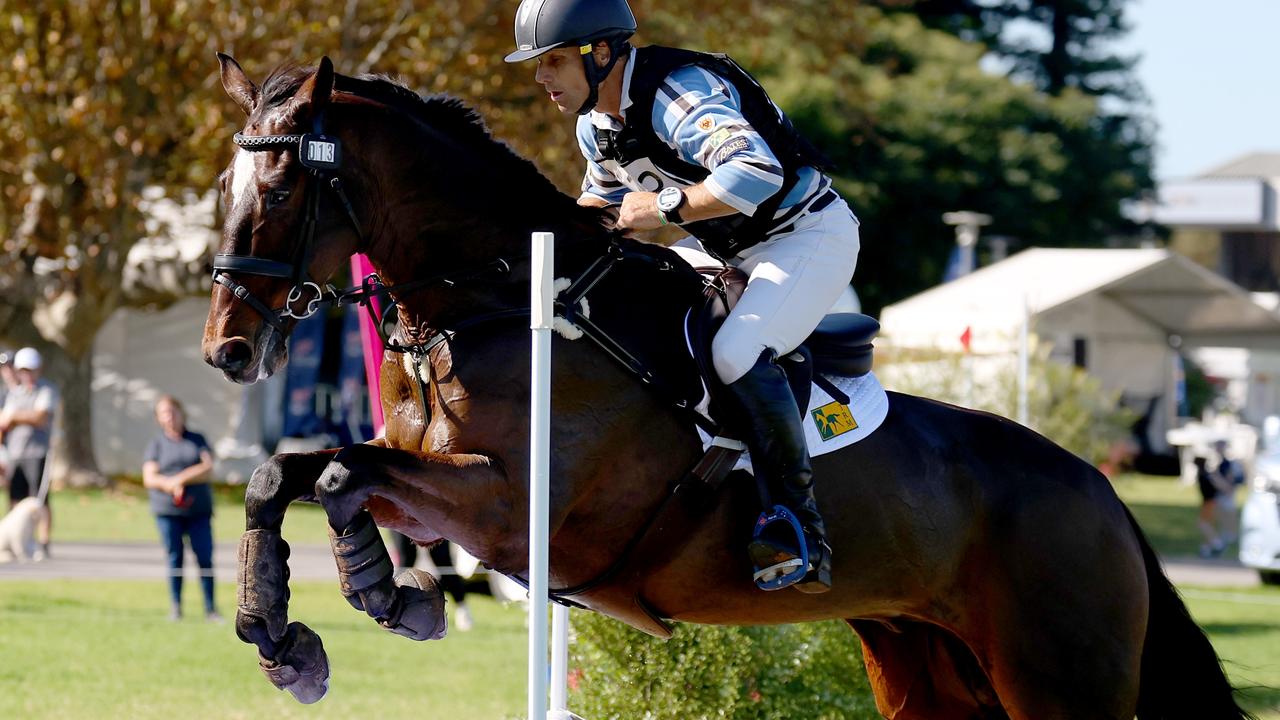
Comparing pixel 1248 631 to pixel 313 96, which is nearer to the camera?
pixel 313 96

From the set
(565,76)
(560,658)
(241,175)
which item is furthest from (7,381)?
(565,76)

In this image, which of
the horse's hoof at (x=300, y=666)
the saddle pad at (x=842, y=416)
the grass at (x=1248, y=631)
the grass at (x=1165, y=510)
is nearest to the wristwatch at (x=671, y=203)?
the saddle pad at (x=842, y=416)


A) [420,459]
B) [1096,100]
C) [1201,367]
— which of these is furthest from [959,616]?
[1096,100]

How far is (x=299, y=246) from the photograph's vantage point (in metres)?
4.02

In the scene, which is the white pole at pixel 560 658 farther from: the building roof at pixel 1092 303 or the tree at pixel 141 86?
the tree at pixel 141 86

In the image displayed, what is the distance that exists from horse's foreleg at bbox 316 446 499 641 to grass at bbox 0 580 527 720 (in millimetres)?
3701

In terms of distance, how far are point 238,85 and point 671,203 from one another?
1301 millimetres

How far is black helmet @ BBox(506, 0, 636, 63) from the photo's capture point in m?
4.18

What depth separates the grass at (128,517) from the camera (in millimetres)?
17578

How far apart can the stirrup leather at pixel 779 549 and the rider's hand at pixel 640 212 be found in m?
0.90

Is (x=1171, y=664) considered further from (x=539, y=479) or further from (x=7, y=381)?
(x=7, y=381)

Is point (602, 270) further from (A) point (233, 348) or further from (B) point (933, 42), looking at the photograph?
(B) point (933, 42)

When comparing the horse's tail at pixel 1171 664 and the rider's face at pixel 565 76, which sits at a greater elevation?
the rider's face at pixel 565 76

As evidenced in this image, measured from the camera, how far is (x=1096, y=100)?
1677 inches
